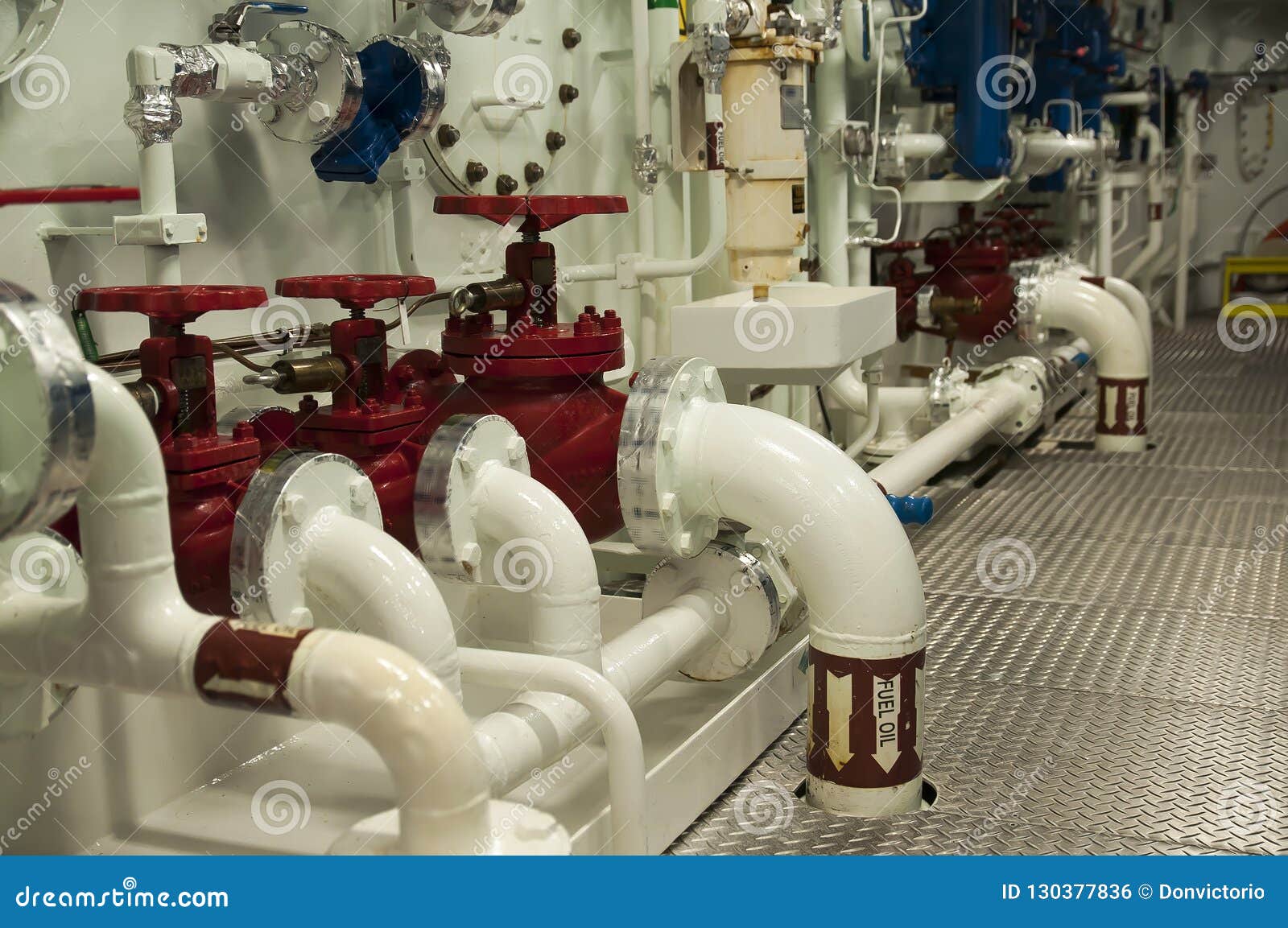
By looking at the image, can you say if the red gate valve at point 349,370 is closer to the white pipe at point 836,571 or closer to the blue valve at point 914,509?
the white pipe at point 836,571

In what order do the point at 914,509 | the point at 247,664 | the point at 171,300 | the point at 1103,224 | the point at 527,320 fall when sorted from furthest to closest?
the point at 1103,224 < the point at 914,509 < the point at 527,320 < the point at 171,300 < the point at 247,664

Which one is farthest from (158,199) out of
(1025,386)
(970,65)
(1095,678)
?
(970,65)

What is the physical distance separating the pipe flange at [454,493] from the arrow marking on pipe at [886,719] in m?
0.47

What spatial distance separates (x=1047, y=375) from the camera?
11.9 feet

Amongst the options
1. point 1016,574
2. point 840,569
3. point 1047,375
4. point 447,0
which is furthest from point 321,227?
point 1047,375

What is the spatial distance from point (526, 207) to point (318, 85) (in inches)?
12.7

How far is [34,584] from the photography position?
1.16 metres

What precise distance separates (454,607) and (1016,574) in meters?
1.13

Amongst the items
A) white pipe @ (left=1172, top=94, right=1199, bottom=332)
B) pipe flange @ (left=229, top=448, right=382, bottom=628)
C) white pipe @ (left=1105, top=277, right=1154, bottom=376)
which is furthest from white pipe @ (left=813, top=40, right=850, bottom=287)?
white pipe @ (left=1172, top=94, right=1199, bottom=332)

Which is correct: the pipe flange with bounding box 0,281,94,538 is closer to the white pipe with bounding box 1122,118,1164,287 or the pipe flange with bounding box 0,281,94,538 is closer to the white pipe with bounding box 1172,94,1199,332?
the white pipe with bounding box 1122,118,1164,287

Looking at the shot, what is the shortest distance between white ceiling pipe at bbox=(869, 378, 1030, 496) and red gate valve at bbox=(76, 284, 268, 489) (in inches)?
57.1

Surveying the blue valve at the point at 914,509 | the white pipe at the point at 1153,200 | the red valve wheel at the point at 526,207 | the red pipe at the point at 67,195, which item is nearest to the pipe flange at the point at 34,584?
the red pipe at the point at 67,195

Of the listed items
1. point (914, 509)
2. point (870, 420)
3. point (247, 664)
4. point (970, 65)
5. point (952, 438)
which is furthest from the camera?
point (970, 65)

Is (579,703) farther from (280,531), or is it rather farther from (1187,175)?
(1187,175)
